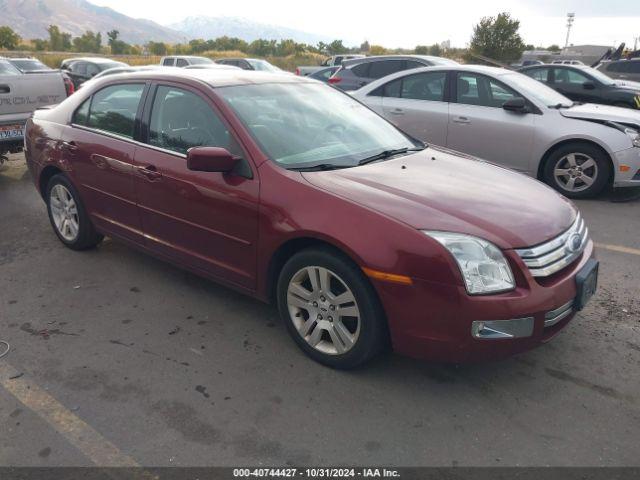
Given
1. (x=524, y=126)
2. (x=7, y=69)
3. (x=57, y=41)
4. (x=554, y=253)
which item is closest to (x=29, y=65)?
(x=7, y=69)

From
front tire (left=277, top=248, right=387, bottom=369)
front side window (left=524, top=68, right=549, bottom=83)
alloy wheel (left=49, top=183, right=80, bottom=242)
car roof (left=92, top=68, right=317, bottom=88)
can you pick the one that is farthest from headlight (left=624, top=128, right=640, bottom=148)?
front side window (left=524, top=68, right=549, bottom=83)

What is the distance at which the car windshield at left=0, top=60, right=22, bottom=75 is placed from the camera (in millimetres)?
A: 7531

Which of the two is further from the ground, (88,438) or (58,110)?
(58,110)

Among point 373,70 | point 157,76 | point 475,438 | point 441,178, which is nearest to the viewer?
point 475,438

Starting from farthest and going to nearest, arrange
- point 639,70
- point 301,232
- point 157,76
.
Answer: point 639,70
point 157,76
point 301,232

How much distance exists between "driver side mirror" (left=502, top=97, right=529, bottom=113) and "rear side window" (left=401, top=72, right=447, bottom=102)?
97 cm

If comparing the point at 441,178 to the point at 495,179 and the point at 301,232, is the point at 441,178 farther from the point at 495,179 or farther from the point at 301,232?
the point at 301,232

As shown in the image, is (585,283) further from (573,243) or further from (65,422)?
(65,422)

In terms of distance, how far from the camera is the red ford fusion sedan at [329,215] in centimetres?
261

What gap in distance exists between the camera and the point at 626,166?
20.2ft

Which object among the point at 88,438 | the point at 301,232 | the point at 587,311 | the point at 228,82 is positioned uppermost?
the point at 228,82

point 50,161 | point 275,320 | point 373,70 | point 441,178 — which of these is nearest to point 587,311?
point 441,178

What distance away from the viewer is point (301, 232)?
2918mm

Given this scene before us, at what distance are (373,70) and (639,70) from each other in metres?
10.1
